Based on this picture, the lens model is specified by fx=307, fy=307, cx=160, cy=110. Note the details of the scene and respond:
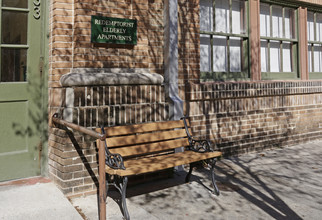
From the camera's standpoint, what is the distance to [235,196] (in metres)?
3.75

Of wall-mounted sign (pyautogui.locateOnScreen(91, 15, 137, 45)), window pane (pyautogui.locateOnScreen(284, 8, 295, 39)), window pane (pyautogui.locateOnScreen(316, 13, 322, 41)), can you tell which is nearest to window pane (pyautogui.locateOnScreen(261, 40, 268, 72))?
window pane (pyautogui.locateOnScreen(284, 8, 295, 39))

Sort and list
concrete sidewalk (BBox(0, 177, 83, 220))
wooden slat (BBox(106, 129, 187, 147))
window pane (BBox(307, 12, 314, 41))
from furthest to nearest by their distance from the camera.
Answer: window pane (BBox(307, 12, 314, 41))
wooden slat (BBox(106, 129, 187, 147))
concrete sidewalk (BBox(0, 177, 83, 220))

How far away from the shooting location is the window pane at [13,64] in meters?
4.05

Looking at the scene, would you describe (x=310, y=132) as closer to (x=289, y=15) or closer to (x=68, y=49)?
(x=289, y=15)

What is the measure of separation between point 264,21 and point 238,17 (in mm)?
824

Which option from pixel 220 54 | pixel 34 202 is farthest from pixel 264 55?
pixel 34 202

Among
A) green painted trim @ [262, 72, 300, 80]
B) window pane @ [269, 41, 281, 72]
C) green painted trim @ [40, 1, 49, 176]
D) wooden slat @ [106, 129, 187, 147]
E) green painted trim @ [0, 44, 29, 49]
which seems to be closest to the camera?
wooden slat @ [106, 129, 187, 147]

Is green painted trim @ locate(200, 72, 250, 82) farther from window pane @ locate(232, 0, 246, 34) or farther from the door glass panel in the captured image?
the door glass panel

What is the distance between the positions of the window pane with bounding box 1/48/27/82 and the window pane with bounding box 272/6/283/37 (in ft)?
17.5

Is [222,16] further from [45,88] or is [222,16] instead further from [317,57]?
[45,88]

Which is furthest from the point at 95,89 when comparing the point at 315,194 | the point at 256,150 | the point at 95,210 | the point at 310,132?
the point at 310,132

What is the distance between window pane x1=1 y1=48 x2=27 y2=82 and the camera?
4.05 m

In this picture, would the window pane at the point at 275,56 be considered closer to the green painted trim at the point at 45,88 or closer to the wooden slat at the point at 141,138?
the wooden slat at the point at 141,138

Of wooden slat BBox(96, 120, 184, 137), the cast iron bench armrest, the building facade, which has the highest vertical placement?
the building facade
